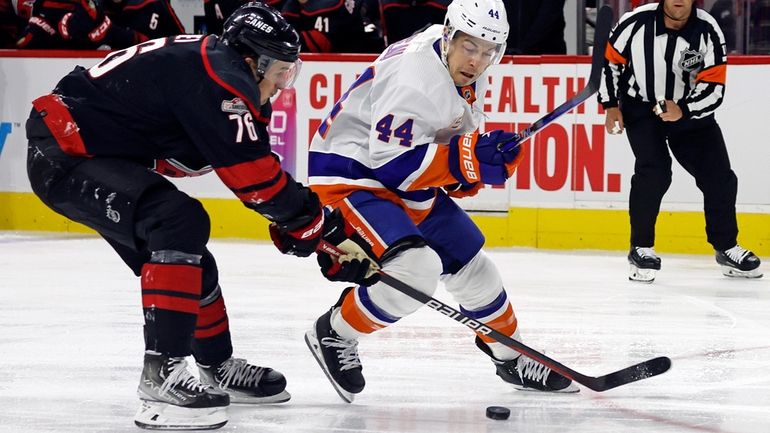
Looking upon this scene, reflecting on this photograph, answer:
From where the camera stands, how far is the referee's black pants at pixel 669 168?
207 inches

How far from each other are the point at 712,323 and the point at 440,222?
4.81 ft

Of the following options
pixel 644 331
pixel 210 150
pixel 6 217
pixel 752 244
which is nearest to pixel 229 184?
pixel 210 150

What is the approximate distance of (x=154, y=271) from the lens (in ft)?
8.21

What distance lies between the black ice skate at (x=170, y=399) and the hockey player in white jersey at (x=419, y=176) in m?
0.42

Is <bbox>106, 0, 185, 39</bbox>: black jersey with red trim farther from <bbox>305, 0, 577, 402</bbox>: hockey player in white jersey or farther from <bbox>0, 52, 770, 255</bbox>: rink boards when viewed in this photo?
<bbox>305, 0, 577, 402</bbox>: hockey player in white jersey

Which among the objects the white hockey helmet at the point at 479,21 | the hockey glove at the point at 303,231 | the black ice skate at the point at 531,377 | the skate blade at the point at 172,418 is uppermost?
the white hockey helmet at the point at 479,21

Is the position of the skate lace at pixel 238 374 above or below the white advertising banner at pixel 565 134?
above

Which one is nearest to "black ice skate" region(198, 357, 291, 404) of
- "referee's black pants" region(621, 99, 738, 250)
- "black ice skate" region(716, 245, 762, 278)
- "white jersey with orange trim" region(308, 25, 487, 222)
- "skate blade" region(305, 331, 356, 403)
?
"skate blade" region(305, 331, 356, 403)

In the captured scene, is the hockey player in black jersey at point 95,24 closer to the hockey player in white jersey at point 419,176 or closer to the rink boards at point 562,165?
the rink boards at point 562,165

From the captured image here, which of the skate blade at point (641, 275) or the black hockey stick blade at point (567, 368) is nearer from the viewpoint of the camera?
the black hockey stick blade at point (567, 368)

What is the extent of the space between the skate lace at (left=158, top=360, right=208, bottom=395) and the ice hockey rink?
0.12 meters

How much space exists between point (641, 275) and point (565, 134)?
3.99ft

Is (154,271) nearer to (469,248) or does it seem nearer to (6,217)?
(469,248)

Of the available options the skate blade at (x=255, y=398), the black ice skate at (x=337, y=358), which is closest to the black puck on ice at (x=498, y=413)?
the black ice skate at (x=337, y=358)
